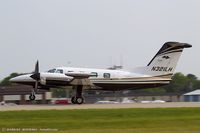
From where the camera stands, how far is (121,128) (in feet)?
70.5

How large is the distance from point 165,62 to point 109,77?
612cm

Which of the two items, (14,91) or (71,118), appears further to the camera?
(14,91)

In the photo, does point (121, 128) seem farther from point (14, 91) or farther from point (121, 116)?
point (14, 91)

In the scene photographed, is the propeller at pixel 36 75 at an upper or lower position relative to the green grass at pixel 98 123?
upper

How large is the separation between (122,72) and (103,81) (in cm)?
230

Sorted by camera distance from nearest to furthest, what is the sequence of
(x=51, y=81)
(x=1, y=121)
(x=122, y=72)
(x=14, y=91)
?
(x=1, y=121)
(x=51, y=81)
(x=122, y=72)
(x=14, y=91)

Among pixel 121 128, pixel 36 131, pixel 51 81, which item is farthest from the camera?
pixel 51 81

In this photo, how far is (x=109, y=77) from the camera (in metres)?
45.2

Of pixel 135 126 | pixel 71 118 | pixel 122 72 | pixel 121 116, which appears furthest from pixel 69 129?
pixel 122 72

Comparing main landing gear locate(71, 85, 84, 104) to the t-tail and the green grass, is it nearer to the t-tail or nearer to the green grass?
the t-tail

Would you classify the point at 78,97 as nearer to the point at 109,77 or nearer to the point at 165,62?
the point at 109,77

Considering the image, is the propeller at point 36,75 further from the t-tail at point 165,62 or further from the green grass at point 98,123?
the green grass at point 98,123

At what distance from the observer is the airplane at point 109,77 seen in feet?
142

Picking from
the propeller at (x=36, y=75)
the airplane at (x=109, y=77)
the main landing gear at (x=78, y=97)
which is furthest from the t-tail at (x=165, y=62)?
the propeller at (x=36, y=75)
